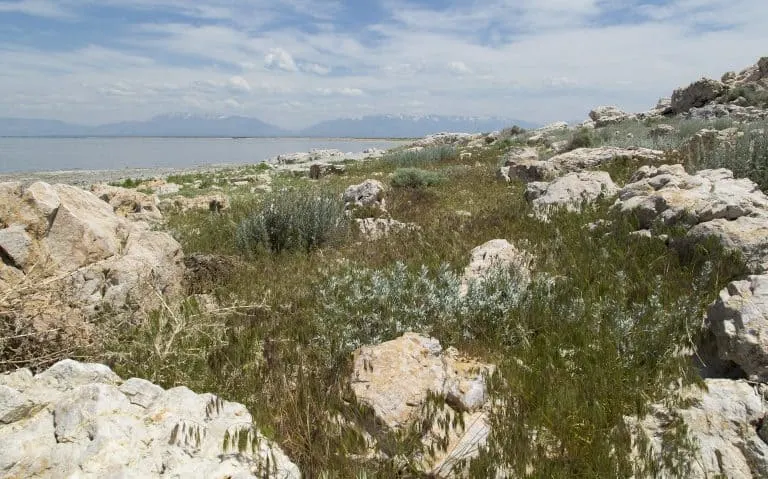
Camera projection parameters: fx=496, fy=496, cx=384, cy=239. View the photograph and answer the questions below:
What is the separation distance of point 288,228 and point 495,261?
393 centimetres

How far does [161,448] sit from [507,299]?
12.1ft

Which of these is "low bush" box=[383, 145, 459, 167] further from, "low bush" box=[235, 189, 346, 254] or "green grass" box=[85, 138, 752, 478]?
"green grass" box=[85, 138, 752, 478]

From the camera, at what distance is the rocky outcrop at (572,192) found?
32.7 ft

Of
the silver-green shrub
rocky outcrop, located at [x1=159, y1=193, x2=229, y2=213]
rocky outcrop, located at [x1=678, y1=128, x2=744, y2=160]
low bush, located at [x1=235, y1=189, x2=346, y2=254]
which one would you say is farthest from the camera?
rocky outcrop, located at [x1=678, y1=128, x2=744, y2=160]

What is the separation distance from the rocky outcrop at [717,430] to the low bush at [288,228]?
6101mm

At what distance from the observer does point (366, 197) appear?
1245 centimetres

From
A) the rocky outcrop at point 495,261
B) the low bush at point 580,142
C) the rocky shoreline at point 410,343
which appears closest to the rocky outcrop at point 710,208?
the rocky shoreline at point 410,343

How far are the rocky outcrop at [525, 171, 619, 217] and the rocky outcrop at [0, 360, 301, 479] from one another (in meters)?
7.87

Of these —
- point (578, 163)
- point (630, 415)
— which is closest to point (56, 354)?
point (630, 415)

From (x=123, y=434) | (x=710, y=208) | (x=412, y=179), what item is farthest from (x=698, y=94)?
(x=123, y=434)

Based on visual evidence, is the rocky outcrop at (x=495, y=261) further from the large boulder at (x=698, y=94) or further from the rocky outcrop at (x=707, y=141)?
the large boulder at (x=698, y=94)

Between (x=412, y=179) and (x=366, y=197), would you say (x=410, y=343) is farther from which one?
(x=412, y=179)

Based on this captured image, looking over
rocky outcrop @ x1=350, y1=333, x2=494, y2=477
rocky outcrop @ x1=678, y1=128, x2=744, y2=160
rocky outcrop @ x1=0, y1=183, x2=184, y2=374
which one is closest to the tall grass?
rocky outcrop @ x1=678, y1=128, x2=744, y2=160

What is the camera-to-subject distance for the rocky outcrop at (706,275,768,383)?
3.74 m
